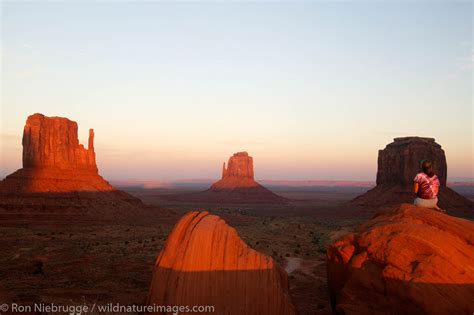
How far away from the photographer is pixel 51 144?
6925 centimetres

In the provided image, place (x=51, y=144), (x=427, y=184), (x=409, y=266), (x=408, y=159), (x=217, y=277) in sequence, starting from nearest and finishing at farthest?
(x=409, y=266) → (x=217, y=277) → (x=427, y=184) → (x=51, y=144) → (x=408, y=159)

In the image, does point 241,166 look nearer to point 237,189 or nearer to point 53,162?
point 237,189

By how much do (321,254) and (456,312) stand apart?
19.5 meters

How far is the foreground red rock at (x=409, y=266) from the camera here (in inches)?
380

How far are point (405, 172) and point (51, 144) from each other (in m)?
65.8

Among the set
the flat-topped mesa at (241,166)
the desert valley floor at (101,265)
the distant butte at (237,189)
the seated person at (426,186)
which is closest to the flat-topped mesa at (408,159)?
the desert valley floor at (101,265)

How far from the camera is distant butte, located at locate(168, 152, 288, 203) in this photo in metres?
144

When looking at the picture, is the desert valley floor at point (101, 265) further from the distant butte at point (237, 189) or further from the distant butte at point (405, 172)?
the distant butte at point (237, 189)

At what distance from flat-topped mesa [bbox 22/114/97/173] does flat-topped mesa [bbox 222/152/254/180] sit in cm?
9057

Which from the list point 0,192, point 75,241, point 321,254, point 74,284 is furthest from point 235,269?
point 0,192

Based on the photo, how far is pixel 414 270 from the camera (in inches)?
394

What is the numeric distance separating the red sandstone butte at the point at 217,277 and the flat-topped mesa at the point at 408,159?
266 ft

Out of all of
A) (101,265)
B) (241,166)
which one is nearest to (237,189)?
(241,166)

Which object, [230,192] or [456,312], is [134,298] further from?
[230,192]
